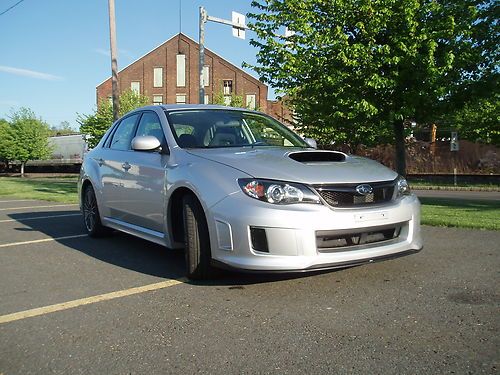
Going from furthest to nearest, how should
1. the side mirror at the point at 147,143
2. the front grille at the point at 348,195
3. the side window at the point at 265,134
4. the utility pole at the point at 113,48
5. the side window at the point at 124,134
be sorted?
the utility pole at the point at 113,48
the side window at the point at 124,134
the side window at the point at 265,134
the side mirror at the point at 147,143
the front grille at the point at 348,195

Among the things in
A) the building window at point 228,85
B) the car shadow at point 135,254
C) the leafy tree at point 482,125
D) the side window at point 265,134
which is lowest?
the car shadow at point 135,254

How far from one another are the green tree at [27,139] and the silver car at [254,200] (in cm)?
4630

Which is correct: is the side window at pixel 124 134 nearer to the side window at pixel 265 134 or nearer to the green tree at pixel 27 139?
the side window at pixel 265 134

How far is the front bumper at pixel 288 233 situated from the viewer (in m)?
3.72

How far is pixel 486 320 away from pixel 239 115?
131 inches

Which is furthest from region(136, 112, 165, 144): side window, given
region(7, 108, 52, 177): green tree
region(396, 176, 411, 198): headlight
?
region(7, 108, 52, 177): green tree

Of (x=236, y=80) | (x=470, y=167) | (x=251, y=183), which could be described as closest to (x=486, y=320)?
(x=251, y=183)

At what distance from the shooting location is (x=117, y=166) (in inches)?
230

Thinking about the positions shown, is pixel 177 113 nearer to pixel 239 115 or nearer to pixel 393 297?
pixel 239 115

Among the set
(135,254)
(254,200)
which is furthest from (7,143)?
(254,200)

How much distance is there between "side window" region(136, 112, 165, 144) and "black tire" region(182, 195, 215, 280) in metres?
1.03

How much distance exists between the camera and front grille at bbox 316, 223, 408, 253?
12.5 ft

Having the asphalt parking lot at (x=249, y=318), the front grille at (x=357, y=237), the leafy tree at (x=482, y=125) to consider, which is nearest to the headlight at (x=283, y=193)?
the front grille at (x=357, y=237)

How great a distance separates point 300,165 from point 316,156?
412 millimetres
